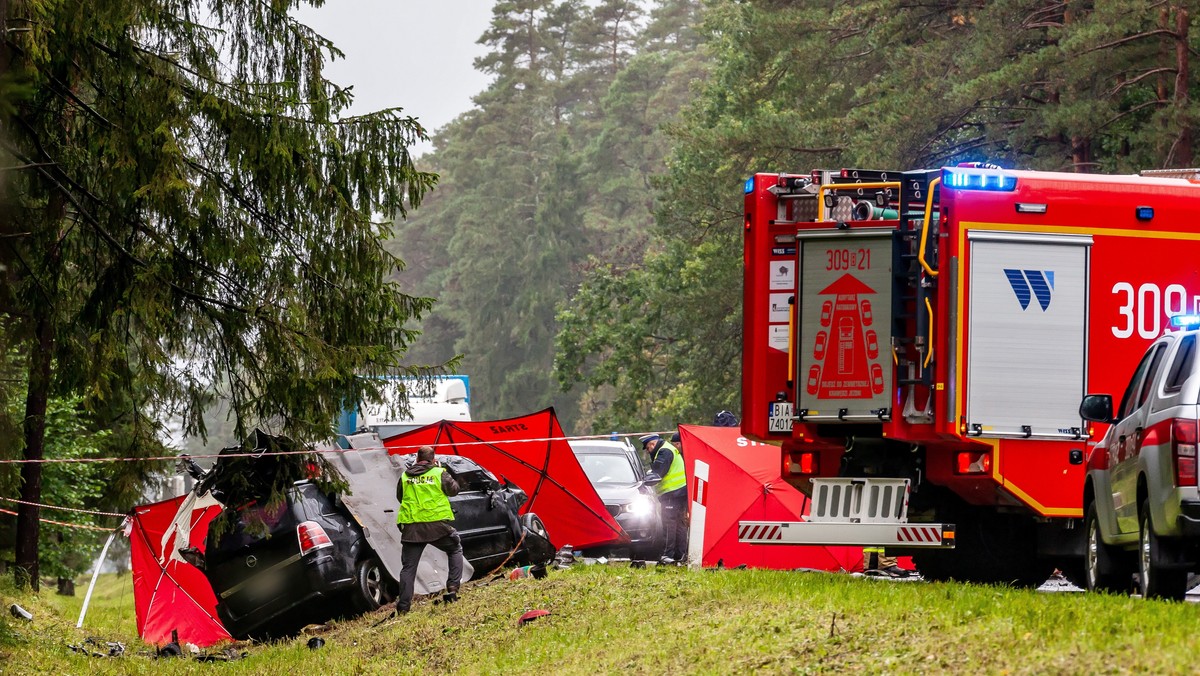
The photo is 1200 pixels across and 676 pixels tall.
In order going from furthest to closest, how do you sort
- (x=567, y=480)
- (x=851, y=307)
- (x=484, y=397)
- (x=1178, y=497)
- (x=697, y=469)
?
1. (x=484, y=397)
2. (x=567, y=480)
3. (x=697, y=469)
4. (x=851, y=307)
5. (x=1178, y=497)

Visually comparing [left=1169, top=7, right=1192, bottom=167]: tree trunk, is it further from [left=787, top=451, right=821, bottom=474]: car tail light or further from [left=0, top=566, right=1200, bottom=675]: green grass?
[left=0, top=566, right=1200, bottom=675]: green grass

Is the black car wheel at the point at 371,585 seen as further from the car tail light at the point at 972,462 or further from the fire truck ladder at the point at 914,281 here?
the car tail light at the point at 972,462

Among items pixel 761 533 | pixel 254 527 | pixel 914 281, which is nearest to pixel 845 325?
pixel 914 281

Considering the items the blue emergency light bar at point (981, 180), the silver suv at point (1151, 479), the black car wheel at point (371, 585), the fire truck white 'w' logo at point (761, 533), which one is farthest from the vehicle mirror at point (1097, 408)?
the black car wheel at point (371, 585)

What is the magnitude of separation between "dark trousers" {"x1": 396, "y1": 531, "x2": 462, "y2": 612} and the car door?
6904 mm

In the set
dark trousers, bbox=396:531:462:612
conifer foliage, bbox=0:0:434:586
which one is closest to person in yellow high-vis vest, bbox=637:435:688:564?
dark trousers, bbox=396:531:462:612

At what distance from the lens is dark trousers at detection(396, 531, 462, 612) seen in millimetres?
15109

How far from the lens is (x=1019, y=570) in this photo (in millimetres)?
13305

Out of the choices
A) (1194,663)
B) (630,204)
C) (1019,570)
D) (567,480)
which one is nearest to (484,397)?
(630,204)

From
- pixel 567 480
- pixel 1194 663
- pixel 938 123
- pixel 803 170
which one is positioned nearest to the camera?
pixel 1194 663

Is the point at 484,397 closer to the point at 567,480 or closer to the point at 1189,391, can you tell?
the point at 567,480

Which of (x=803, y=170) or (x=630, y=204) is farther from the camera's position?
(x=630, y=204)

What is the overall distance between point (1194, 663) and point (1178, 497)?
192cm

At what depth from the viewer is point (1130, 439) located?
9648mm
